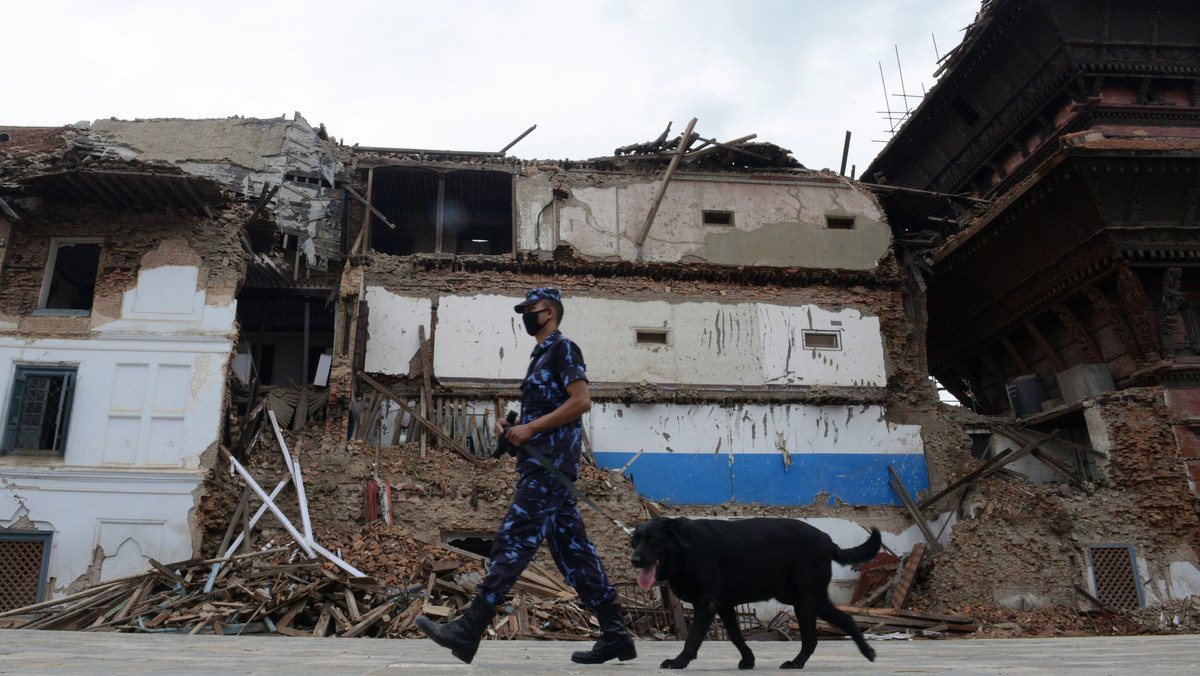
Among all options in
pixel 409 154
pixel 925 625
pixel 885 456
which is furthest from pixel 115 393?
pixel 885 456

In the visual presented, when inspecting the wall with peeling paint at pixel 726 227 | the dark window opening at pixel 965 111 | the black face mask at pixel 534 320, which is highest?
the dark window opening at pixel 965 111

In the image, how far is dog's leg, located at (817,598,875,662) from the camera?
4465 mm

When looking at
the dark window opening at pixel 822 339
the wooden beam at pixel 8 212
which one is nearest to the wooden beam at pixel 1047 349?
the dark window opening at pixel 822 339

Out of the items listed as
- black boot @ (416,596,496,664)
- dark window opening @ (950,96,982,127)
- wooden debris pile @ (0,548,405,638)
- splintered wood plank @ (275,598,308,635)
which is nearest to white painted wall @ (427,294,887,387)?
wooden debris pile @ (0,548,405,638)

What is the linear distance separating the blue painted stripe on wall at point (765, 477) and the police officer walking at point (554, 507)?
1162 cm

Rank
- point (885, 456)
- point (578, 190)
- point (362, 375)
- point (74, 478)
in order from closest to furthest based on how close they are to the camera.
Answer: point (74, 478) < point (362, 375) < point (885, 456) < point (578, 190)

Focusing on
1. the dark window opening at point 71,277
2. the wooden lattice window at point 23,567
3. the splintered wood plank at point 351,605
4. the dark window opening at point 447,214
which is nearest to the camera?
the splintered wood plank at point 351,605

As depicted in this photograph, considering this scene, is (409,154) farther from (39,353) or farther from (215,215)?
(39,353)

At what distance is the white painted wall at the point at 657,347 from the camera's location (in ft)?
54.3

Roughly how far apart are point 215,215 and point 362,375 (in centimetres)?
397

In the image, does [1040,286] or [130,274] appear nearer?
[130,274]

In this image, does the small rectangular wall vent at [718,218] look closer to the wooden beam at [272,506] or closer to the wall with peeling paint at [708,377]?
the wall with peeling paint at [708,377]

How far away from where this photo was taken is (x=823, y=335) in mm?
17859

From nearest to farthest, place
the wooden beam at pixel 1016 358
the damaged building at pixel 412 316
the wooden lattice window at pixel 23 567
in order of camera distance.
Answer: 1. the wooden lattice window at pixel 23 567
2. the damaged building at pixel 412 316
3. the wooden beam at pixel 1016 358
